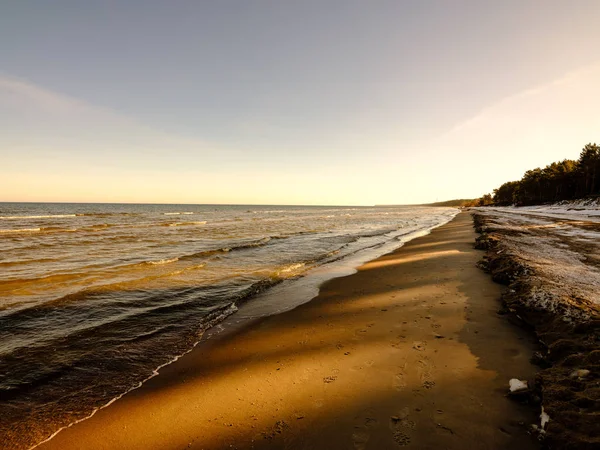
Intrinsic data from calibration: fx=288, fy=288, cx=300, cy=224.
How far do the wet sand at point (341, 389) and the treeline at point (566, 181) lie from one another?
76581 mm

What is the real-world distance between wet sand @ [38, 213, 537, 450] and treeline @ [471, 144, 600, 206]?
76.6 meters

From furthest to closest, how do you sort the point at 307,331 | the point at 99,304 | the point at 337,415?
the point at 99,304, the point at 307,331, the point at 337,415

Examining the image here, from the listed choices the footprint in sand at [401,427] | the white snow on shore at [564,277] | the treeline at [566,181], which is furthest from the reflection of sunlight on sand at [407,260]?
the treeline at [566,181]

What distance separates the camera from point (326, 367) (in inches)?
225

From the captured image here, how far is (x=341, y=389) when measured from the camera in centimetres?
493

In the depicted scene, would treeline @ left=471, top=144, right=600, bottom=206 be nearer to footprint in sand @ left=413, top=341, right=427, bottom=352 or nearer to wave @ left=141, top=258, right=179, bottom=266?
footprint in sand @ left=413, top=341, right=427, bottom=352

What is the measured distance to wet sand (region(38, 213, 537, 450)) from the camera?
391 centimetres

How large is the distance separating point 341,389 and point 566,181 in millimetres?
104629

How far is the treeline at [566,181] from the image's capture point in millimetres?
67875

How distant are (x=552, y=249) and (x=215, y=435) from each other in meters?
17.9

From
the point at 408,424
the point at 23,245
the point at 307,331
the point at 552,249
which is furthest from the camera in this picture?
the point at 23,245

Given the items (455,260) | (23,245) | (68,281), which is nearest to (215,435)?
(68,281)

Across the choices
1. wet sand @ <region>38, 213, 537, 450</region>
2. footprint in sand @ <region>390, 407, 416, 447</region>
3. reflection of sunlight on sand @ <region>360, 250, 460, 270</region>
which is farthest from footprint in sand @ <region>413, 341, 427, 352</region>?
reflection of sunlight on sand @ <region>360, 250, 460, 270</region>

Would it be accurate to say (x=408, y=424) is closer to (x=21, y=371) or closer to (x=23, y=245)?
(x=21, y=371)
